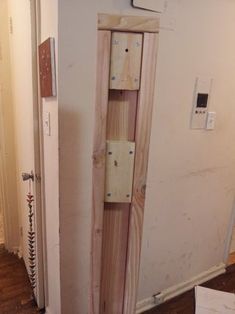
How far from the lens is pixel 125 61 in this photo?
1.68 ft

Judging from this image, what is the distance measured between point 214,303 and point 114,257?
0.80 m

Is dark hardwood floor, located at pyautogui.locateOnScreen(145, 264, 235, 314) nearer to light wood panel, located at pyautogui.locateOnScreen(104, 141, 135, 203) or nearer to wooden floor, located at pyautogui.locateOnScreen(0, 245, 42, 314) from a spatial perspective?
wooden floor, located at pyautogui.locateOnScreen(0, 245, 42, 314)

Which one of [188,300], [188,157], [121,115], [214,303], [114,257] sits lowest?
[188,300]

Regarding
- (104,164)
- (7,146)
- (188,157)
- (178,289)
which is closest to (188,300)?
(178,289)

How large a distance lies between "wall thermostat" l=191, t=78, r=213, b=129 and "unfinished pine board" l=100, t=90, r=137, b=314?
→ 859 mm

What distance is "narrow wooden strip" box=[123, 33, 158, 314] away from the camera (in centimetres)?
52

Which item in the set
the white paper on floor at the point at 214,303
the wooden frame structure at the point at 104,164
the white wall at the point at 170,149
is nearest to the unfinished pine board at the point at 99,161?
the wooden frame structure at the point at 104,164

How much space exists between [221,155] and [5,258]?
1.90 m

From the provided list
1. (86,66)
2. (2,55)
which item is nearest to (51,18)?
(86,66)

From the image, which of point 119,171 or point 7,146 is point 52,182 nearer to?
point 119,171

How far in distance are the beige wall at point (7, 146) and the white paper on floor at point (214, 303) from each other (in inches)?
60.5

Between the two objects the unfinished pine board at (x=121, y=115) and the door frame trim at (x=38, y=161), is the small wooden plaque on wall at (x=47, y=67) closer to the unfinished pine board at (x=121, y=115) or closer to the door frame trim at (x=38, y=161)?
the door frame trim at (x=38, y=161)

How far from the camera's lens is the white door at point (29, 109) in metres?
1.13

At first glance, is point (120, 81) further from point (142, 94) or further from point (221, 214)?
point (221, 214)
